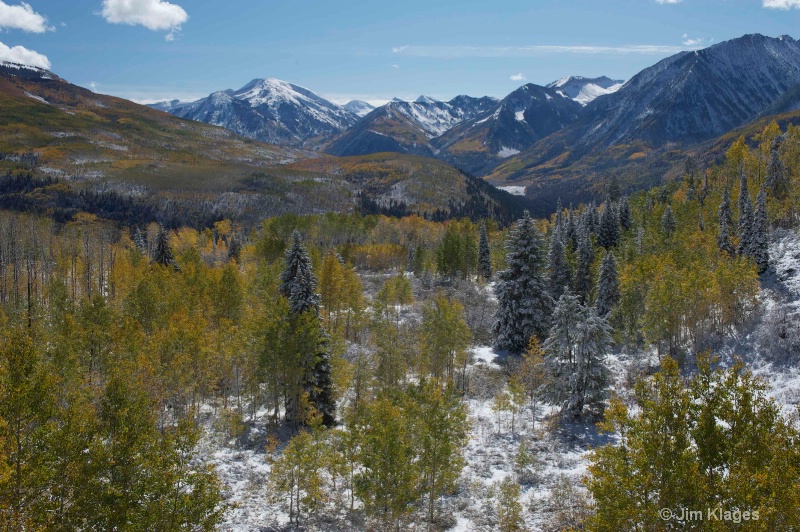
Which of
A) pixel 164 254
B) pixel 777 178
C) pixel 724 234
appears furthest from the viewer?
pixel 164 254

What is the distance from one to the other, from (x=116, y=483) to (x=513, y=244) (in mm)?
44005

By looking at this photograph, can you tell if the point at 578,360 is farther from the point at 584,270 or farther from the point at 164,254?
the point at 164,254

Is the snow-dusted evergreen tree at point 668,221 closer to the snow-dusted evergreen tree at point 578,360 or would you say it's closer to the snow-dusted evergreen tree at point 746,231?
the snow-dusted evergreen tree at point 746,231

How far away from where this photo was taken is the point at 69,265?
285ft

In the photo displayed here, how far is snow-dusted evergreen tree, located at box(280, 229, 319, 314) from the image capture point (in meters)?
37.5

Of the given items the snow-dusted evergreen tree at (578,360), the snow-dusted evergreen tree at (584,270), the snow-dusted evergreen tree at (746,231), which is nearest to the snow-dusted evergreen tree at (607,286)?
the snow-dusted evergreen tree at (584,270)

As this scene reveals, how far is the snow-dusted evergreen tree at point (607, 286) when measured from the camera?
57.8 meters

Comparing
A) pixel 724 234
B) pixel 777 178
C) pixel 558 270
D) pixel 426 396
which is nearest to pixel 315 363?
pixel 426 396

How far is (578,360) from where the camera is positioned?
1369 inches

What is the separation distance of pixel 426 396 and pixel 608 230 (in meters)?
68.8

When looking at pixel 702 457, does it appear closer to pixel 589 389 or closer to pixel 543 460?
pixel 543 460

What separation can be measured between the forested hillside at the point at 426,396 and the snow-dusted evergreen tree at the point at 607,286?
0.36 meters

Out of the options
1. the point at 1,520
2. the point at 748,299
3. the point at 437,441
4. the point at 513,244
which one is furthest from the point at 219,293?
the point at 748,299

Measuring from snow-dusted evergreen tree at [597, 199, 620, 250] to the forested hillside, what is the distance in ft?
2.02
